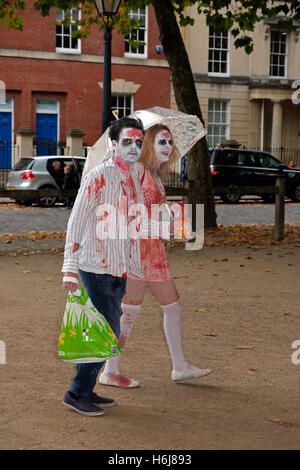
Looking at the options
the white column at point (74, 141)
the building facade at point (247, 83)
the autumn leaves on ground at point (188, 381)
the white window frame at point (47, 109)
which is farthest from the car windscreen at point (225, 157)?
the autumn leaves on ground at point (188, 381)

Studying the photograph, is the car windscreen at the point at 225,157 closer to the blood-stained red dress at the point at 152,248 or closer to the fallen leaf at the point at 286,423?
the blood-stained red dress at the point at 152,248

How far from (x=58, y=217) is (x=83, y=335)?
15.5 m

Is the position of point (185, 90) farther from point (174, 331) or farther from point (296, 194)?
point (296, 194)

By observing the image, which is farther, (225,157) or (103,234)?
(225,157)

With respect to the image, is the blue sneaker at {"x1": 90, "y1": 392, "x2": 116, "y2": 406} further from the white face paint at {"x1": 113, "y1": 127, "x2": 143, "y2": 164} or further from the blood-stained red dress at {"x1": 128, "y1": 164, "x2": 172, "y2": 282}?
the white face paint at {"x1": 113, "y1": 127, "x2": 143, "y2": 164}

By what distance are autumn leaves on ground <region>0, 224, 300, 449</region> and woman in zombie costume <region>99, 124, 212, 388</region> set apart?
0.37 feet

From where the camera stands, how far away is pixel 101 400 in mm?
5164

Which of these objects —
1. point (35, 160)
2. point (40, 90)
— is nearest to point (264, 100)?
point (40, 90)

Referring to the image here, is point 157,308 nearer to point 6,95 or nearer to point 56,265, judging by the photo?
point 56,265

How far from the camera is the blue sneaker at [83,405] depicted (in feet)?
16.2

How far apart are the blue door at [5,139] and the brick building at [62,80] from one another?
0.12ft

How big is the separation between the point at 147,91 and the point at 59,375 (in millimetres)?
29394

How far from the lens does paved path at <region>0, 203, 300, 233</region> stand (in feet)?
58.7

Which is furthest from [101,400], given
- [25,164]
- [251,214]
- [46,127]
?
[46,127]
